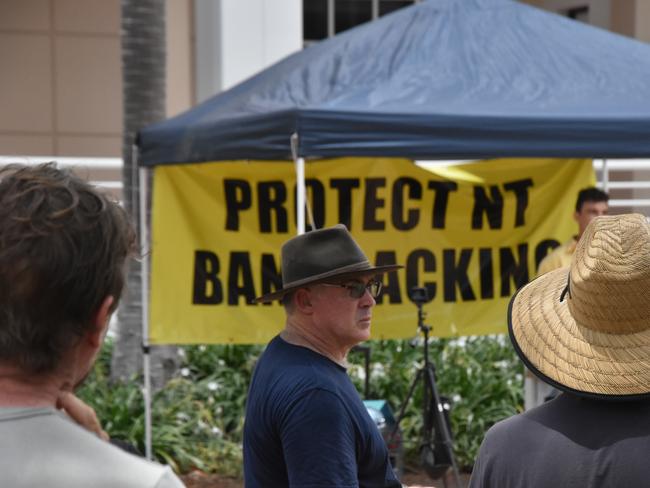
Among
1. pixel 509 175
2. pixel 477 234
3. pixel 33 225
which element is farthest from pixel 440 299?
pixel 33 225

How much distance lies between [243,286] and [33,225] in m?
5.50

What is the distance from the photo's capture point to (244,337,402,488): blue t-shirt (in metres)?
3.06

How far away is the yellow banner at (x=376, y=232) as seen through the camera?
7098 mm

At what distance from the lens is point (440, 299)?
24.2ft

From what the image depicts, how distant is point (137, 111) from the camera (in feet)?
28.2

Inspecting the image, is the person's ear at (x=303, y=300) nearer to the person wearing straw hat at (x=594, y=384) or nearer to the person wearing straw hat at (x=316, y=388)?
the person wearing straw hat at (x=316, y=388)

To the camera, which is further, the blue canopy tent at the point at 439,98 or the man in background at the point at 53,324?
the blue canopy tent at the point at 439,98

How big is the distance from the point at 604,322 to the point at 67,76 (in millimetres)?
10571

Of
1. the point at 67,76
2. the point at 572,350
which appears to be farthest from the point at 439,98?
the point at 67,76

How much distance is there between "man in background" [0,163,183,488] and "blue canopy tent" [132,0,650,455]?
3.99 m

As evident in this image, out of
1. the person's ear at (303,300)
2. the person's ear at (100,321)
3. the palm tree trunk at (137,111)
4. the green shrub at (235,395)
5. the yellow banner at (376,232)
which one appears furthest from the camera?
the palm tree trunk at (137,111)

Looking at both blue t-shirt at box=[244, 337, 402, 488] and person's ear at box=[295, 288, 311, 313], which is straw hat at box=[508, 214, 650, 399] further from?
person's ear at box=[295, 288, 311, 313]

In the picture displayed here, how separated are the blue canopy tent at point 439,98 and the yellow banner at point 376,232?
0.29 meters

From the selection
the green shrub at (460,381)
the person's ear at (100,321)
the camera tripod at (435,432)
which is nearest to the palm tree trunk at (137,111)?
the green shrub at (460,381)
